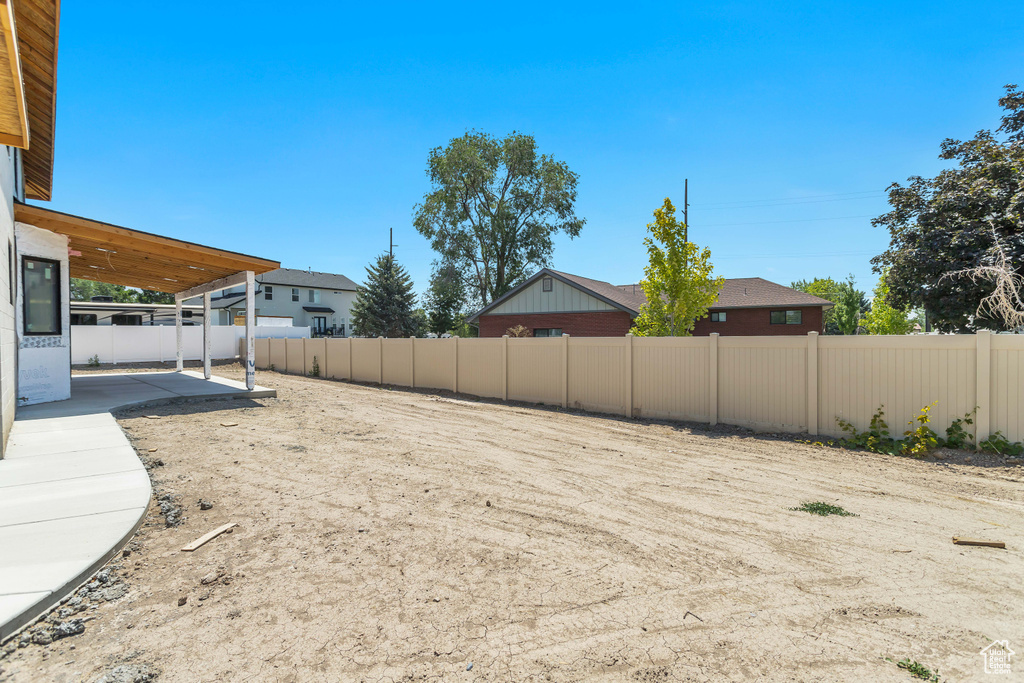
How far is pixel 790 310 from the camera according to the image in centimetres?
2572

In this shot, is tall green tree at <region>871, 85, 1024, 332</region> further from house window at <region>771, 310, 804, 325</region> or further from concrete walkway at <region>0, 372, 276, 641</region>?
house window at <region>771, 310, 804, 325</region>

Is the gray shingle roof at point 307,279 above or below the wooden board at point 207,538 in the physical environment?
above

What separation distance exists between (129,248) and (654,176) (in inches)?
923

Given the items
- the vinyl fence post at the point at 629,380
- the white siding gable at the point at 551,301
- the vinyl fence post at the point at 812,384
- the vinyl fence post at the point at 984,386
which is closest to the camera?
the vinyl fence post at the point at 984,386

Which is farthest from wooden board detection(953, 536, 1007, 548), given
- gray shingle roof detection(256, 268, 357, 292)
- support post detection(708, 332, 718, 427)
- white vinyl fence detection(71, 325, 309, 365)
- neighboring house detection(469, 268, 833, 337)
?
gray shingle roof detection(256, 268, 357, 292)

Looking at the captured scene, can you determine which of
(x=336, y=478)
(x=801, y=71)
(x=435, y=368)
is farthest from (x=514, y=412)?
(x=801, y=71)

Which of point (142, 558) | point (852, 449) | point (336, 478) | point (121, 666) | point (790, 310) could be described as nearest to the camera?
point (121, 666)

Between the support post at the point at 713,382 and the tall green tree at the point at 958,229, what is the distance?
4276 mm

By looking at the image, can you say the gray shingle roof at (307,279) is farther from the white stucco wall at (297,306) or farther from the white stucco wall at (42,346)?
the white stucco wall at (42,346)

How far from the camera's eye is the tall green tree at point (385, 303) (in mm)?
35469

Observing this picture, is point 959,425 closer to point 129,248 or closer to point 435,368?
point 435,368

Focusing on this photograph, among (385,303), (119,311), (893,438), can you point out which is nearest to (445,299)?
(385,303)

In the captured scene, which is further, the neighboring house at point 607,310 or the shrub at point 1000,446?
the neighboring house at point 607,310

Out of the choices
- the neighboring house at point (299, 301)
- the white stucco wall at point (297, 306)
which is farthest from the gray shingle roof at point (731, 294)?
the neighboring house at point (299, 301)
